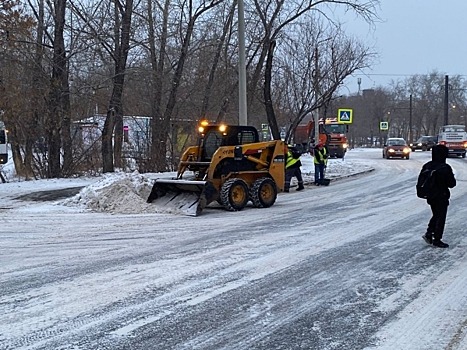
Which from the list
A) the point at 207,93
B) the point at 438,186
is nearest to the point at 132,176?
the point at 438,186

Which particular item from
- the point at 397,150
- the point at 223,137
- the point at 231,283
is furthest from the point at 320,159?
the point at 397,150

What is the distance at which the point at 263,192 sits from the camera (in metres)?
14.4

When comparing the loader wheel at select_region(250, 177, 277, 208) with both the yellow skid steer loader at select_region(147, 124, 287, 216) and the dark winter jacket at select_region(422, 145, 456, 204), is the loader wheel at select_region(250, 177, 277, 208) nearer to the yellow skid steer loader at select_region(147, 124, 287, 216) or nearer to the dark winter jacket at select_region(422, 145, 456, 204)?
the yellow skid steer loader at select_region(147, 124, 287, 216)

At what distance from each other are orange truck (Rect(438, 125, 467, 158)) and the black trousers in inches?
1358

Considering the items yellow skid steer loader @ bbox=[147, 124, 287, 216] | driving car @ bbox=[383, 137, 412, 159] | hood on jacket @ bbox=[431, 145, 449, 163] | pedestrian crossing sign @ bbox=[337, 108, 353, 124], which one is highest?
pedestrian crossing sign @ bbox=[337, 108, 353, 124]

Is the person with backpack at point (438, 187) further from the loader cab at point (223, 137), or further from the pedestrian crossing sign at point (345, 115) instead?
the pedestrian crossing sign at point (345, 115)

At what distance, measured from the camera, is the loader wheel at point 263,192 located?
556 inches

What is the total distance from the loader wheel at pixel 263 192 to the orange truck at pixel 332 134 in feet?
74.8

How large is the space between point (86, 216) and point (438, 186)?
737 centimetres

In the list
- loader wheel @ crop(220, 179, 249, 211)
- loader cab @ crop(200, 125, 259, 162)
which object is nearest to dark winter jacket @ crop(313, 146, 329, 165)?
loader cab @ crop(200, 125, 259, 162)

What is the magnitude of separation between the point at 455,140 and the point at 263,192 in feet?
105

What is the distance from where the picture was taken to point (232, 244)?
943 centimetres

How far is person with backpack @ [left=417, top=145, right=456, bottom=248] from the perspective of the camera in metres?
8.94

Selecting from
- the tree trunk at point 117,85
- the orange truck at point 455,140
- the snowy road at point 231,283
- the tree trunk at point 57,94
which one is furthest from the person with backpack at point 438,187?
the orange truck at point 455,140
